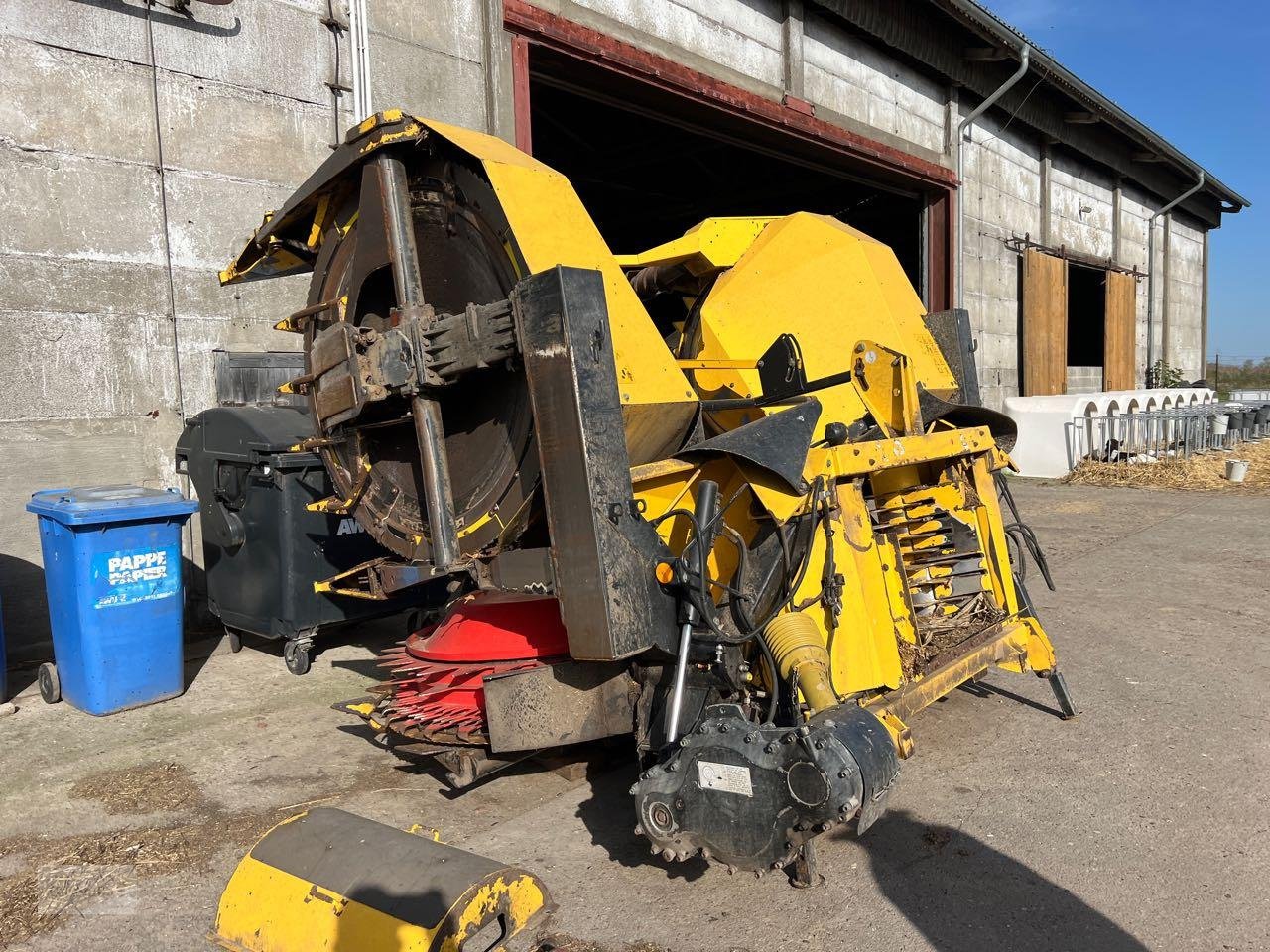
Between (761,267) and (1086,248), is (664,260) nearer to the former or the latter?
(761,267)

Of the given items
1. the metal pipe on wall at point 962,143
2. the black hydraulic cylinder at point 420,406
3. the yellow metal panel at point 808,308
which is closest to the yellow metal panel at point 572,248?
the black hydraulic cylinder at point 420,406

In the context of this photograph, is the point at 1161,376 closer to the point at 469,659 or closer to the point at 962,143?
the point at 962,143

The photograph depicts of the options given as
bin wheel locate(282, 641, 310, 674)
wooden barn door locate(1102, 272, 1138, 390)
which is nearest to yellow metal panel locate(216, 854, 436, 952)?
bin wheel locate(282, 641, 310, 674)

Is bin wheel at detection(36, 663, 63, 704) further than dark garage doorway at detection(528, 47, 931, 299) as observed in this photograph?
No

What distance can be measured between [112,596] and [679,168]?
1146 centimetres

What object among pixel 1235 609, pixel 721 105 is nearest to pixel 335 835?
pixel 1235 609

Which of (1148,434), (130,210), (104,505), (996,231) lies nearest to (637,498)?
(104,505)

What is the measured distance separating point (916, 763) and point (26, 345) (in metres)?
5.00

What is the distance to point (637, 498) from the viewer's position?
3109 millimetres

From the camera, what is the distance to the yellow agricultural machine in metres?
2.70

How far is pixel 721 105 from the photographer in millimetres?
8805

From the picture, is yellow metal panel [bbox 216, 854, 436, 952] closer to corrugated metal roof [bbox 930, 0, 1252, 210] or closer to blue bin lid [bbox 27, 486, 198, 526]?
blue bin lid [bbox 27, 486, 198, 526]

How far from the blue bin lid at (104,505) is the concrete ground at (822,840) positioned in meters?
0.94

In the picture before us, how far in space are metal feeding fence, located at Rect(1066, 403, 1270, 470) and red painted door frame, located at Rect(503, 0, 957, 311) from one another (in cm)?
287
